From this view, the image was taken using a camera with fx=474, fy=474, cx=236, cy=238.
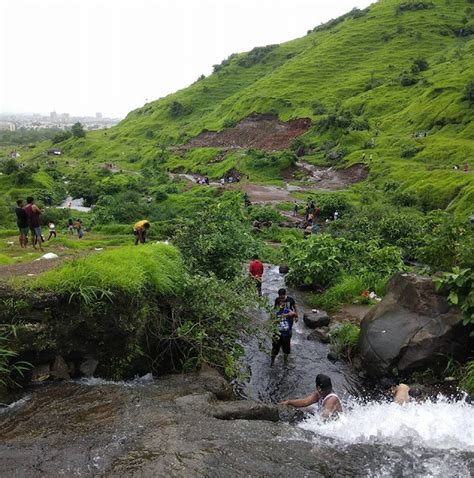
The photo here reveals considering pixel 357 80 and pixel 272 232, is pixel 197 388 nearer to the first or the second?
pixel 272 232

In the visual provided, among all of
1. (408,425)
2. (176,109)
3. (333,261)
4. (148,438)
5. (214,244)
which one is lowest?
(408,425)

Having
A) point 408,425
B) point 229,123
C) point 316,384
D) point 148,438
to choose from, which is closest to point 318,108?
point 229,123

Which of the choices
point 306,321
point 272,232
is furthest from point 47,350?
point 272,232

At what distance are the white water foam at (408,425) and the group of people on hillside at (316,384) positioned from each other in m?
0.22

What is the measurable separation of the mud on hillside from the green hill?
1.66 meters

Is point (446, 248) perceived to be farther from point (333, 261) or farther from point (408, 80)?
point (408, 80)

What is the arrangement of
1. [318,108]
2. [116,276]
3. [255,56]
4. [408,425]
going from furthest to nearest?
[255,56]
[318,108]
[116,276]
[408,425]

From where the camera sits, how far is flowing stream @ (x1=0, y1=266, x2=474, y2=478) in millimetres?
6887

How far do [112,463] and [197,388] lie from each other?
3.27 m

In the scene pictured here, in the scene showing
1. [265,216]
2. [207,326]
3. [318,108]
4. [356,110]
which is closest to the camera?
[207,326]

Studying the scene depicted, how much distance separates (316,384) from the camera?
35.2 ft

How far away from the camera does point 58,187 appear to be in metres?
62.2

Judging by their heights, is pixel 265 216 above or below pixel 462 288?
below

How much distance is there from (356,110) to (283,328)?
70115 millimetres
